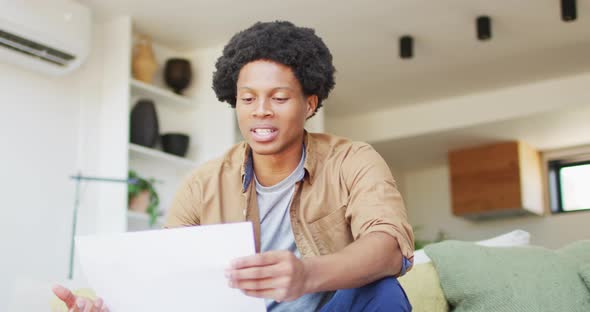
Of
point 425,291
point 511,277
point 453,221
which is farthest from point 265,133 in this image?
point 453,221

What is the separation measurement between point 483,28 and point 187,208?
10.2 ft

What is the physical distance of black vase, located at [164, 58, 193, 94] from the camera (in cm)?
479

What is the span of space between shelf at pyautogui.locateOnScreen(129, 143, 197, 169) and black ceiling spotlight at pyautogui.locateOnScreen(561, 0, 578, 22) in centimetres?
240

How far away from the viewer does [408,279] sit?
221 centimetres

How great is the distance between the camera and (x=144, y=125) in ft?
14.8

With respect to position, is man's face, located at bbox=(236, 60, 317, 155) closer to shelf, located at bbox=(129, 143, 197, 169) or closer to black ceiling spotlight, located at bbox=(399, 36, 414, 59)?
shelf, located at bbox=(129, 143, 197, 169)

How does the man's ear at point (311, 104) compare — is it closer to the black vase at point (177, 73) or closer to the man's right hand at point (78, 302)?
the man's right hand at point (78, 302)

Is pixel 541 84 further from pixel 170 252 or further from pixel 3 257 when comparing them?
pixel 170 252

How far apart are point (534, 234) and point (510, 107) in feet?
4.02

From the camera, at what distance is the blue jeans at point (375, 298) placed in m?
1.36

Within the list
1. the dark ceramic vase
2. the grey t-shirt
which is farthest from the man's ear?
the dark ceramic vase

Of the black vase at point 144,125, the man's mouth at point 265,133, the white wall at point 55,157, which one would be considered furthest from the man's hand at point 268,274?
the black vase at point 144,125

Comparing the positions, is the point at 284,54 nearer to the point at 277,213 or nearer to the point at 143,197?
the point at 277,213

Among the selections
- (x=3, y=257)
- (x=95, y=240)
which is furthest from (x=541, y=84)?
(x=95, y=240)
